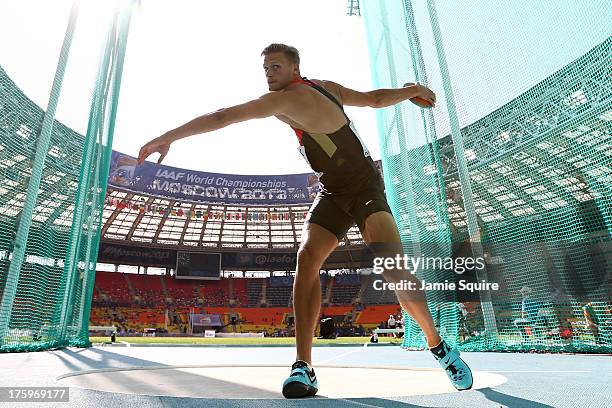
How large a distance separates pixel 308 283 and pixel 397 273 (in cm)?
43

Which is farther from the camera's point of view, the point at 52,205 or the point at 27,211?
the point at 52,205

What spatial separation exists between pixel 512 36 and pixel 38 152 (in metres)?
5.58

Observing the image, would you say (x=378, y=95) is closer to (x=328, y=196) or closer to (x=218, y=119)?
(x=328, y=196)

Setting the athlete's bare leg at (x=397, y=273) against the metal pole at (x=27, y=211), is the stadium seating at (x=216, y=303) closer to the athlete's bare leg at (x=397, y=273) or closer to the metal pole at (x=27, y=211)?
the metal pole at (x=27, y=211)

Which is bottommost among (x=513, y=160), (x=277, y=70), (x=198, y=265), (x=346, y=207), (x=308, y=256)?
(x=308, y=256)

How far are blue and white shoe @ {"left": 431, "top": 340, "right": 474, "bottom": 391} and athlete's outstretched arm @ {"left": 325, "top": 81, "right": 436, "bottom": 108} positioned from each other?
1.30 metres

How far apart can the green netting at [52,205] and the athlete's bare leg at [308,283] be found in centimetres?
400

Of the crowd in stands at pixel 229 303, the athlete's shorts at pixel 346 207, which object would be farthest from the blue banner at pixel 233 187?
the athlete's shorts at pixel 346 207

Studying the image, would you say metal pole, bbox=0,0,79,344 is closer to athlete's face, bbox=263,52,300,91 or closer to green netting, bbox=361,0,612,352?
athlete's face, bbox=263,52,300,91

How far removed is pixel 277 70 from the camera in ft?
6.95

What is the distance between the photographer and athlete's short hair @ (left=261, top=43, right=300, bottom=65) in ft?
7.00

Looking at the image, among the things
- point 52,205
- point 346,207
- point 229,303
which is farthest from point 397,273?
point 229,303

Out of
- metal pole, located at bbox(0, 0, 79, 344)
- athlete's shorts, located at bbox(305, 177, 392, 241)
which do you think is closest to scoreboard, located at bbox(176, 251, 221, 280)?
metal pole, located at bbox(0, 0, 79, 344)

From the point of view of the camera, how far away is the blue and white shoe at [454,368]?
206 centimetres
